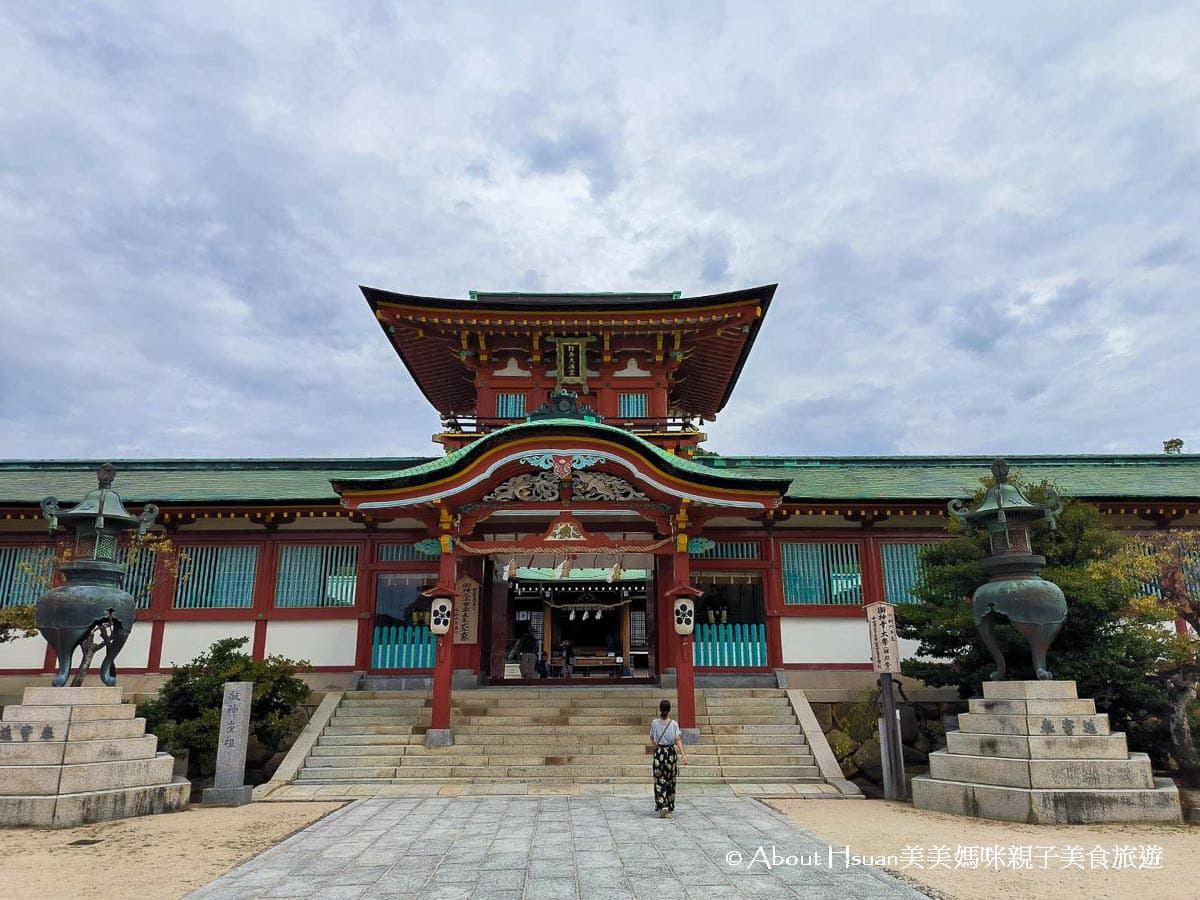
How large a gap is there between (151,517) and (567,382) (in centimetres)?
993

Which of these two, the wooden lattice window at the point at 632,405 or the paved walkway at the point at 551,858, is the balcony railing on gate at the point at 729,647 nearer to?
the paved walkway at the point at 551,858

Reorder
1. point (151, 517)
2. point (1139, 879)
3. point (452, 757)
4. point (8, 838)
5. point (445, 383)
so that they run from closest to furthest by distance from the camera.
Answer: point (1139, 879), point (8, 838), point (151, 517), point (452, 757), point (445, 383)

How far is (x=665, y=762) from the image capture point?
936cm

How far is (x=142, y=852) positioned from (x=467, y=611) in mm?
8980

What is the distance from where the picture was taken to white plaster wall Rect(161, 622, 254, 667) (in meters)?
15.9

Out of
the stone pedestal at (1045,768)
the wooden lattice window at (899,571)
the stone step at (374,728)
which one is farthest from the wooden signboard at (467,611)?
the stone pedestal at (1045,768)

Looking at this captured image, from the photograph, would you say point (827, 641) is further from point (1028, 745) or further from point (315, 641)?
point (315, 641)

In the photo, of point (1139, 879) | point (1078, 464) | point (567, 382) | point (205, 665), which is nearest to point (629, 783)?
point (1139, 879)

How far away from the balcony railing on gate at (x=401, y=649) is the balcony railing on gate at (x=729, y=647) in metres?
5.81

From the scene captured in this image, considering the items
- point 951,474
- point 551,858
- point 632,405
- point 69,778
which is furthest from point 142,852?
point 951,474

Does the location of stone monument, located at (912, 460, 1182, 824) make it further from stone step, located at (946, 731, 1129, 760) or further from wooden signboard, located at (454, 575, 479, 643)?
wooden signboard, located at (454, 575, 479, 643)

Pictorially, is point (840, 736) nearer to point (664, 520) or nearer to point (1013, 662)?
point (1013, 662)

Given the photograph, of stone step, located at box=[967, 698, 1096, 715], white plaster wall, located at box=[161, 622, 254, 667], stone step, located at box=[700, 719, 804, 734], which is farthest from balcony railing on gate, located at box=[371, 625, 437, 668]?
stone step, located at box=[967, 698, 1096, 715]

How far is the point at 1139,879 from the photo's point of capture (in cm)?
650
